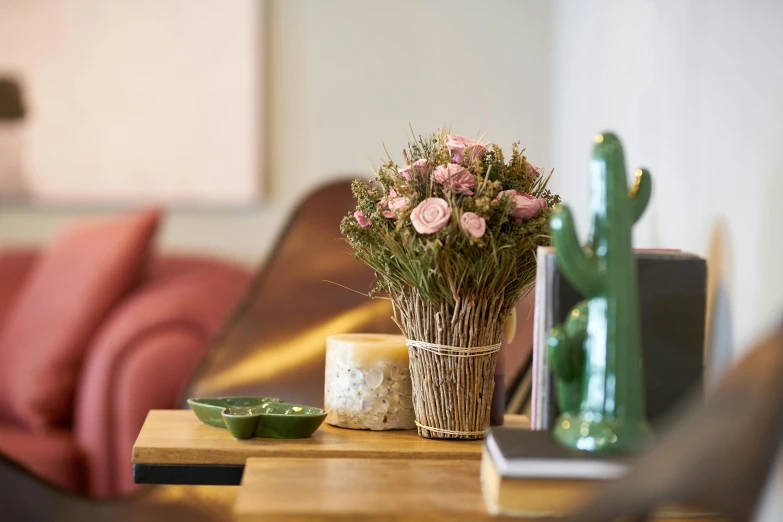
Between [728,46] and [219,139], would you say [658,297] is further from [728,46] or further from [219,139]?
[219,139]

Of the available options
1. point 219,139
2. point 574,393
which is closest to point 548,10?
point 219,139

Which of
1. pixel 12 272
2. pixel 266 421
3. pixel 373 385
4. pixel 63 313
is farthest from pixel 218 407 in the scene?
pixel 12 272

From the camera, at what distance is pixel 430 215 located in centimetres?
92

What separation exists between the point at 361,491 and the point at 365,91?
1.97 metres

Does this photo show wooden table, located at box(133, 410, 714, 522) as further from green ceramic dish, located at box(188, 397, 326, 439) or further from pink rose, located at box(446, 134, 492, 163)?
pink rose, located at box(446, 134, 492, 163)

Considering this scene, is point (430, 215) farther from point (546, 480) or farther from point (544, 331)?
point (546, 480)

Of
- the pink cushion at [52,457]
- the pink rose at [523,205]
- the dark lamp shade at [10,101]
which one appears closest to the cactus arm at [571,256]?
the pink rose at [523,205]

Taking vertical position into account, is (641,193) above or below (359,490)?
above

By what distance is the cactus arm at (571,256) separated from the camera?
2.35 ft

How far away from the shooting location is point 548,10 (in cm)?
252

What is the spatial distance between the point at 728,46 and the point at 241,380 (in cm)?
96

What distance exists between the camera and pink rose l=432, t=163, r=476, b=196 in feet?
3.14

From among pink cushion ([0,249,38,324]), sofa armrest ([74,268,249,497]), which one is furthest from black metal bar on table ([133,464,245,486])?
pink cushion ([0,249,38,324])

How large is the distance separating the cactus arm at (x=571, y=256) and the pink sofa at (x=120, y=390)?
1190 millimetres
